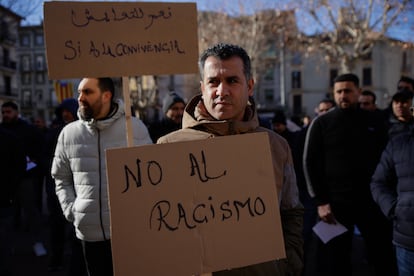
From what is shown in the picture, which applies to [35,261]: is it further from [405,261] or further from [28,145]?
[405,261]

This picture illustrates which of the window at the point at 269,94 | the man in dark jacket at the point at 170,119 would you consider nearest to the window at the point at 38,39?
the window at the point at 269,94

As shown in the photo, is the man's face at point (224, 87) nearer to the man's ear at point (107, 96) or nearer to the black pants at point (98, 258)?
the man's ear at point (107, 96)

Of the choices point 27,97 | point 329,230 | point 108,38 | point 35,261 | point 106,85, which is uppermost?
point 27,97

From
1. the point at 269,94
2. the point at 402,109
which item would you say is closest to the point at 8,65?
the point at 269,94

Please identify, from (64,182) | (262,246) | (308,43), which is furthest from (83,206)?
(308,43)

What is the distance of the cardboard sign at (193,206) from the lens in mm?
1400

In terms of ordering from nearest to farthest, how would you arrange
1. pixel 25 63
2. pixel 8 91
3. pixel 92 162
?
pixel 92 162 → pixel 8 91 → pixel 25 63

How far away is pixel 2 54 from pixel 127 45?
1912 inches

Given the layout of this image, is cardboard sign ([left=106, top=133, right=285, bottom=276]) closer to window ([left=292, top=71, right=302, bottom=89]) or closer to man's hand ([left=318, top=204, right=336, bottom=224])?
man's hand ([left=318, top=204, right=336, bottom=224])

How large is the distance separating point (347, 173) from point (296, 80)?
4956 centimetres

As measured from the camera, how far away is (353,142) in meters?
3.79

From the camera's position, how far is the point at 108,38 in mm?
1842

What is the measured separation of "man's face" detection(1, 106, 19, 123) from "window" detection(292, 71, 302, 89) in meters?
47.9

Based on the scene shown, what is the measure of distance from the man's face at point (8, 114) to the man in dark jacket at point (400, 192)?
5.33 meters
